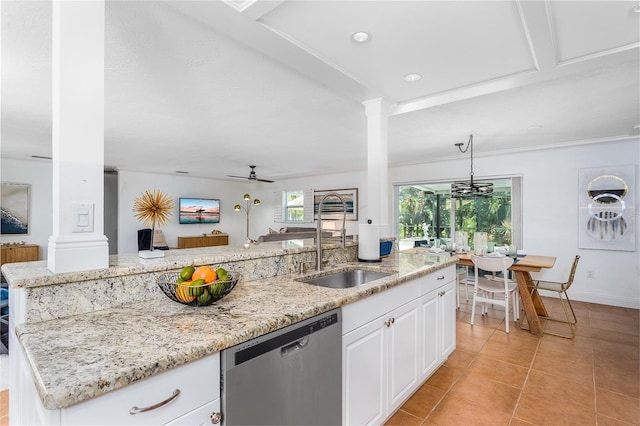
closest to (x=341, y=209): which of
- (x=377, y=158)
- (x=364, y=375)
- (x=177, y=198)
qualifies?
(x=177, y=198)

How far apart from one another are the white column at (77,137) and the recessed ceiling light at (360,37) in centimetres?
123

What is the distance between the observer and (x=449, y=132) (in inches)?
157

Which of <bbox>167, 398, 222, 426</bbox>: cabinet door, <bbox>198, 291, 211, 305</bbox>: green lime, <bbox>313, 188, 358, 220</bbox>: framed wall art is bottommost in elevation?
Result: <bbox>167, 398, 222, 426</bbox>: cabinet door

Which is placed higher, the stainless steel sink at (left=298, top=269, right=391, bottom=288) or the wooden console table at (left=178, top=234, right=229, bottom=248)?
the stainless steel sink at (left=298, top=269, right=391, bottom=288)

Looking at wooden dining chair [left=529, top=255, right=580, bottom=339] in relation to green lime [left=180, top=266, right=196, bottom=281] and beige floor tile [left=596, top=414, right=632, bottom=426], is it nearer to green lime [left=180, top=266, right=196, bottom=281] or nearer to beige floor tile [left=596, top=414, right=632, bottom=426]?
beige floor tile [left=596, top=414, right=632, bottom=426]

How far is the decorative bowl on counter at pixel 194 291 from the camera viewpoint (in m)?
1.26

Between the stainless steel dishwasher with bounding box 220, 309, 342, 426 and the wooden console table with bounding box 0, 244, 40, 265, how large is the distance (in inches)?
258

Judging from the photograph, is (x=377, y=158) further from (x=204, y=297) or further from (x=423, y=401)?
(x=204, y=297)

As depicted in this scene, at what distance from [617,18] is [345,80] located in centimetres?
154

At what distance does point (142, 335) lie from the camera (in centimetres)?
100

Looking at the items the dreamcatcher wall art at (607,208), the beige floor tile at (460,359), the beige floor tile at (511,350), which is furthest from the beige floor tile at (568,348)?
the dreamcatcher wall art at (607,208)

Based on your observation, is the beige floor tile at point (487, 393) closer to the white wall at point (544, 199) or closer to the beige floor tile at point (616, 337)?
the beige floor tile at point (616, 337)

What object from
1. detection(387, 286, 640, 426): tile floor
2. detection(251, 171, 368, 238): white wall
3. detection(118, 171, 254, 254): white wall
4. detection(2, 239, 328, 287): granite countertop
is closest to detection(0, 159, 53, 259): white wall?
detection(118, 171, 254, 254): white wall

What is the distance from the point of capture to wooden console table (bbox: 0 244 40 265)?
5.39 m
